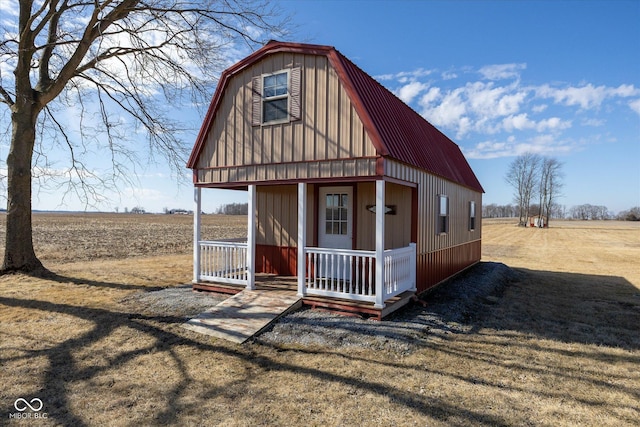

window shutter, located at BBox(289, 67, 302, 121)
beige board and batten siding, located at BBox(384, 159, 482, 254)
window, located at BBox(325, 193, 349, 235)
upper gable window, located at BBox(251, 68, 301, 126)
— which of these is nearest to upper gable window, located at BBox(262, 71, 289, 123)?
upper gable window, located at BBox(251, 68, 301, 126)

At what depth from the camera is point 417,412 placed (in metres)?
3.89

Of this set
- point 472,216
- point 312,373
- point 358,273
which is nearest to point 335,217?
point 358,273

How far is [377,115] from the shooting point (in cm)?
748

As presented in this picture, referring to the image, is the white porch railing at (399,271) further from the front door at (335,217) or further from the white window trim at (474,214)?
the white window trim at (474,214)

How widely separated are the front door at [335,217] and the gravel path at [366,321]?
7.66 feet

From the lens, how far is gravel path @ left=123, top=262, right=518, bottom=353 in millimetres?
5906

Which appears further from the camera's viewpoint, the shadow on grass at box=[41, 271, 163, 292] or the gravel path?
the shadow on grass at box=[41, 271, 163, 292]

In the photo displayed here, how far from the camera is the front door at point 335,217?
30.1ft

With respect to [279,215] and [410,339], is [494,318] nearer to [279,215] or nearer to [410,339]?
[410,339]

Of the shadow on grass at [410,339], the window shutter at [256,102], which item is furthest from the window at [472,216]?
the window shutter at [256,102]

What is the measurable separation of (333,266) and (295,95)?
3736 millimetres

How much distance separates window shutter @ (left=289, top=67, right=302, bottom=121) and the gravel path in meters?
4.04

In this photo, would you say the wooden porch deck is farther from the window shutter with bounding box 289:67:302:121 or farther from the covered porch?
the window shutter with bounding box 289:67:302:121

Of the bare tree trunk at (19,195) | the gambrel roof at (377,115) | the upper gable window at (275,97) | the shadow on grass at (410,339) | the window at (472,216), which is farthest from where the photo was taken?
the window at (472,216)
